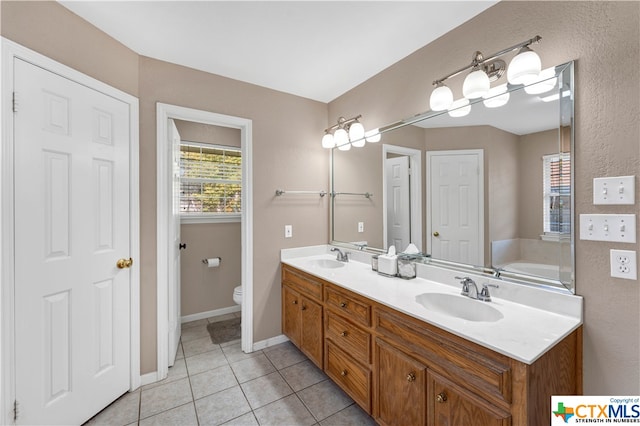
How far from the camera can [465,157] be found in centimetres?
165

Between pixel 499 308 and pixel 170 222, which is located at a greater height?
pixel 170 222

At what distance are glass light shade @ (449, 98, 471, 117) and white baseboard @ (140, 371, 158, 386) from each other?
2.75 metres

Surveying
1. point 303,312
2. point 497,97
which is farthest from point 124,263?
point 497,97

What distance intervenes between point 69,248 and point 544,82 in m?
2.62

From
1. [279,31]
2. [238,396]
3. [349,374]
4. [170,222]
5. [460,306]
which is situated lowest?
[238,396]

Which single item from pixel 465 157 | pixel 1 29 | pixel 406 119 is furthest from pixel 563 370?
pixel 1 29

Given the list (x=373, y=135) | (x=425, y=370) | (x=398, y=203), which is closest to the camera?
(x=425, y=370)

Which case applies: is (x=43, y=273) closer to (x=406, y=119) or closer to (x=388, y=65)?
(x=406, y=119)

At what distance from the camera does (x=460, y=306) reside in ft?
4.80

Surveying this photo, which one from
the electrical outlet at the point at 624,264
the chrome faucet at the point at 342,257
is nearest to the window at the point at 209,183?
the chrome faucet at the point at 342,257

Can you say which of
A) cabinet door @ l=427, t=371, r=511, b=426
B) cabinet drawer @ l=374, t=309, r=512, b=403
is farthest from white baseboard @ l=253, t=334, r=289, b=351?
cabinet door @ l=427, t=371, r=511, b=426

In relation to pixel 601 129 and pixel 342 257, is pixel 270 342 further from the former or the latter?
pixel 601 129

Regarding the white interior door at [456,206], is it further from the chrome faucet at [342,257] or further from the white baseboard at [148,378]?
the white baseboard at [148,378]

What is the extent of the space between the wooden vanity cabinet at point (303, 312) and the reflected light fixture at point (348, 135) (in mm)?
1233
